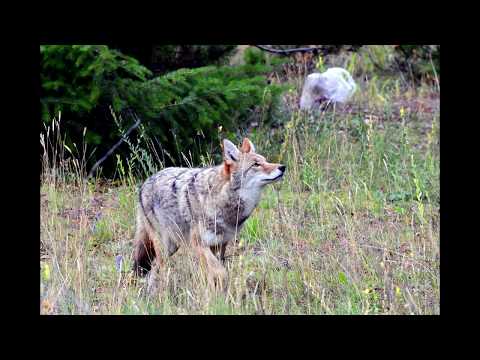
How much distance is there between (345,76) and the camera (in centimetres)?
1263

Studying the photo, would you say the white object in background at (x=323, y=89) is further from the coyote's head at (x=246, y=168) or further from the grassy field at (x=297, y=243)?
the coyote's head at (x=246, y=168)

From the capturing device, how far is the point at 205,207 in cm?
654

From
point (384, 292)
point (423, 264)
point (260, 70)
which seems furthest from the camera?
point (260, 70)

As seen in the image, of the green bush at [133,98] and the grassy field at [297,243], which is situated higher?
the green bush at [133,98]

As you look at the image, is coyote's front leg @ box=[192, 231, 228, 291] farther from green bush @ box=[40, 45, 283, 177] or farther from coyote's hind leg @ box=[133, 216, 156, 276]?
green bush @ box=[40, 45, 283, 177]

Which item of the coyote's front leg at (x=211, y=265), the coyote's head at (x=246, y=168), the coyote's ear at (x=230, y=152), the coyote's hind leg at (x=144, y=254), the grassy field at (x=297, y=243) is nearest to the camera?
the grassy field at (x=297, y=243)

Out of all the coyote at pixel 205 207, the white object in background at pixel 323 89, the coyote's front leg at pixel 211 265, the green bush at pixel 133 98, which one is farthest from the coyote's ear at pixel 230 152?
the white object in background at pixel 323 89

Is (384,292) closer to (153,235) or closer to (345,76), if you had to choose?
(153,235)

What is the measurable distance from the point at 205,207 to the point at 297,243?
3.21 ft

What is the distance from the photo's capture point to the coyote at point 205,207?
6441mm

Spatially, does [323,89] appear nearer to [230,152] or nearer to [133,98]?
[133,98]

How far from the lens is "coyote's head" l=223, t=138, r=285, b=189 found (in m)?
6.39

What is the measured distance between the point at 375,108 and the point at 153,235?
6.46 metres
